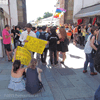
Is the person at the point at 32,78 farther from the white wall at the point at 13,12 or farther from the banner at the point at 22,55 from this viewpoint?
the white wall at the point at 13,12

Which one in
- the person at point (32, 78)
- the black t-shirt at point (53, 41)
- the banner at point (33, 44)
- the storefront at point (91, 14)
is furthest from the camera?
the storefront at point (91, 14)

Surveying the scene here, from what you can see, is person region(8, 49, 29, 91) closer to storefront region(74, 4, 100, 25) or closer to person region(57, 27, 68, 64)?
person region(57, 27, 68, 64)

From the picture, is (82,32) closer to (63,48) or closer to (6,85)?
(63,48)

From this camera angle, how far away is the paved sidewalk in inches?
116

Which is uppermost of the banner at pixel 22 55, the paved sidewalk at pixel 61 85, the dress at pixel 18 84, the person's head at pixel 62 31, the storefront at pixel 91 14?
the storefront at pixel 91 14

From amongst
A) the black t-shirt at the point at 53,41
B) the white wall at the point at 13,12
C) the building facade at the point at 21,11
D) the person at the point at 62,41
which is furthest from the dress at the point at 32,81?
the building facade at the point at 21,11

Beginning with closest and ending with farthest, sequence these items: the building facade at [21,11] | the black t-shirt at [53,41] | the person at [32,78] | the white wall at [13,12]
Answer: the person at [32,78], the black t-shirt at [53,41], the white wall at [13,12], the building facade at [21,11]

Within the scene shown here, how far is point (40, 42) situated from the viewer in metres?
4.34

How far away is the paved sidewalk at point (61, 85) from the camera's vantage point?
2938mm

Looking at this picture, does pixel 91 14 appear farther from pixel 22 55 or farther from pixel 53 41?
pixel 22 55

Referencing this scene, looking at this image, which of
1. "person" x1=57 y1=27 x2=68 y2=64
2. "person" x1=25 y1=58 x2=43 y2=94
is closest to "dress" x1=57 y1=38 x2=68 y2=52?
"person" x1=57 y1=27 x2=68 y2=64

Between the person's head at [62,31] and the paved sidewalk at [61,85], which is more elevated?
the person's head at [62,31]

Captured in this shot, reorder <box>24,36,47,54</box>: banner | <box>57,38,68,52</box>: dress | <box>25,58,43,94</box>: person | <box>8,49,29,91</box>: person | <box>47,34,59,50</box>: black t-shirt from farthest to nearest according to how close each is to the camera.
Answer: <box>57,38,68,52</box>: dress < <box>47,34,59,50</box>: black t-shirt < <box>24,36,47,54</box>: banner < <box>8,49,29,91</box>: person < <box>25,58,43,94</box>: person

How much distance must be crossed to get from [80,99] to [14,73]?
1852 mm
